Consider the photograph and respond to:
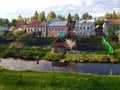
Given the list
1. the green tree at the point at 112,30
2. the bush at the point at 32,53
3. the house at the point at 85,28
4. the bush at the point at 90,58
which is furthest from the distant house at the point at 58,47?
the house at the point at 85,28

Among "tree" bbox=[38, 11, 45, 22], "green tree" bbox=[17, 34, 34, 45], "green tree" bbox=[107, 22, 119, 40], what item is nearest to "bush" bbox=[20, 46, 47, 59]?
"green tree" bbox=[17, 34, 34, 45]

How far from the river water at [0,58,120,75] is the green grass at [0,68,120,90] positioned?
9.49 meters

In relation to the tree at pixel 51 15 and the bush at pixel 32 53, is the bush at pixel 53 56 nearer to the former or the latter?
the bush at pixel 32 53

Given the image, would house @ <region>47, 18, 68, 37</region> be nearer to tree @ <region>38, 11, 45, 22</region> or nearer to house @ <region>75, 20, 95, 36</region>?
house @ <region>75, 20, 95, 36</region>

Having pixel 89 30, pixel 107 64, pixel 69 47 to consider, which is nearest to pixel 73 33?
pixel 89 30

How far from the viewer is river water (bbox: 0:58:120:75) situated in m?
33.0

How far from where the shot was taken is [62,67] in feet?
116

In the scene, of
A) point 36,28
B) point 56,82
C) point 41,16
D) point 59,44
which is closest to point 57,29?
point 36,28

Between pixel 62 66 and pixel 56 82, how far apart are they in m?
14.3

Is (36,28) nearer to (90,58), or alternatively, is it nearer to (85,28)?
(85,28)

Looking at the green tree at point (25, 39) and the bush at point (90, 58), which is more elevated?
the green tree at point (25, 39)

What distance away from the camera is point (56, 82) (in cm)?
2181

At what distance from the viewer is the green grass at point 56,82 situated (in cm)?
2105

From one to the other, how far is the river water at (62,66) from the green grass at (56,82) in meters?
9.49
